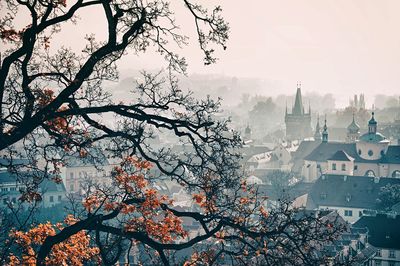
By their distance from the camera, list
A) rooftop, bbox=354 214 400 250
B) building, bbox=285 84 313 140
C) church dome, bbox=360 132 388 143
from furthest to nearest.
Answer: building, bbox=285 84 313 140, church dome, bbox=360 132 388 143, rooftop, bbox=354 214 400 250

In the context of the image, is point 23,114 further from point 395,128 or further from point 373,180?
point 395,128

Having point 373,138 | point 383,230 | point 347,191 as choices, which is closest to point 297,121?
point 373,138

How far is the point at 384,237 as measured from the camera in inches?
1895

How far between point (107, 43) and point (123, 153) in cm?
191

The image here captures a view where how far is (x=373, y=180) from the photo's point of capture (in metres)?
69.4

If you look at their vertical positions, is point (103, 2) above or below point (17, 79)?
Answer: above

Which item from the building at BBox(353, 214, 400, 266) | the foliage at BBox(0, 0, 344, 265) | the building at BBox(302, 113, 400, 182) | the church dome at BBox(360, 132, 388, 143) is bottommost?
the building at BBox(353, 214, 400, 266)

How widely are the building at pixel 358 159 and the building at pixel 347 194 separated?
47.9 ft

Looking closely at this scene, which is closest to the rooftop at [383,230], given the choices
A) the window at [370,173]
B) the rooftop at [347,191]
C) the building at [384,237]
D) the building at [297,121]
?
the building at [384,237]

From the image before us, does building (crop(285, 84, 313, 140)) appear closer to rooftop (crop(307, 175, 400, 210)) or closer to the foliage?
rooftop (crop(307, 175, 400, 210))

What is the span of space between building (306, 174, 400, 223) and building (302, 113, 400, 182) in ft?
47.9

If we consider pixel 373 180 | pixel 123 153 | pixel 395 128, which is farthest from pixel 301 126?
pixel 123 153

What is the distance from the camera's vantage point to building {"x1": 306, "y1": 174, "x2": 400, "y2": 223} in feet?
218

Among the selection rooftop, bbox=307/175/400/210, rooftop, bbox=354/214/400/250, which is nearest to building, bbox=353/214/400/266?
rooftop, bbox=354/214/400/250
